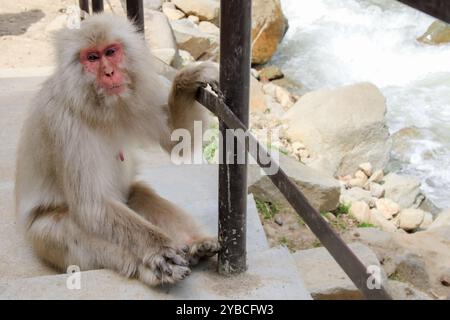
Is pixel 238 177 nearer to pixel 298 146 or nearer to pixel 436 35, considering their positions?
pixel 298 146

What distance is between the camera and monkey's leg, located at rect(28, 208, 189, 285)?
2.63 m

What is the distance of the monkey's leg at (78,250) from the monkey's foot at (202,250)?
18 centimetres

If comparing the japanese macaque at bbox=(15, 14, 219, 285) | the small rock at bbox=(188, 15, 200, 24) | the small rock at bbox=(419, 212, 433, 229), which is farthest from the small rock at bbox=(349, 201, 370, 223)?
the small rock at bbox=(188, 15, 200, 24)

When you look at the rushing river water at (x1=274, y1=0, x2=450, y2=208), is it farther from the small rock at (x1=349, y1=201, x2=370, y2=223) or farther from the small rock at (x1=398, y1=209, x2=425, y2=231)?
the small rock at (x1=349, y1=201, x2=370, y2=223)

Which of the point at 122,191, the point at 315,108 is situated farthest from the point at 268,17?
the point at 122,191

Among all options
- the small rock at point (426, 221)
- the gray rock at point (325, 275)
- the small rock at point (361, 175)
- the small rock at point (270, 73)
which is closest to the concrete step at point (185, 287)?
the gray rock at point (325, 275)

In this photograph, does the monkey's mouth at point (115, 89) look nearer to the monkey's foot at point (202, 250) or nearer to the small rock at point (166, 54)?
the monkey's foot at point (202, 250)

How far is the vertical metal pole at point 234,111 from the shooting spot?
2.36 meters

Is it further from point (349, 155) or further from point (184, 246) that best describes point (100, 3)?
point (349, 155)

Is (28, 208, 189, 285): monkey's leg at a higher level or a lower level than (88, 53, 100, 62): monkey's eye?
lower

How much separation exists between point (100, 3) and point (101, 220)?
267cm

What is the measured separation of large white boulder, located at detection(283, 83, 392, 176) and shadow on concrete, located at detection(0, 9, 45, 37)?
12.2 feet

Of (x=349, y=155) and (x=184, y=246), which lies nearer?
(x=184, y=246)
